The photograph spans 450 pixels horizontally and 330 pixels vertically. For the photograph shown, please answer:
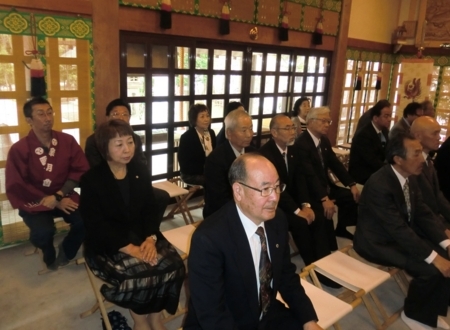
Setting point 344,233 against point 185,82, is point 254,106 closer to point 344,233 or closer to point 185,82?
point 185,82

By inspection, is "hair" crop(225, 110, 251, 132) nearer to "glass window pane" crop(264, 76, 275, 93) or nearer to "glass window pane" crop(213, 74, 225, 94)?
"glass window pane" crop(213, 74, 225, 94)

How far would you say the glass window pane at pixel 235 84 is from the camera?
534 cm

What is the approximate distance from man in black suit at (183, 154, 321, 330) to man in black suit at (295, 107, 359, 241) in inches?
72.9

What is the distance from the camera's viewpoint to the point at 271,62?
5832 millimetres

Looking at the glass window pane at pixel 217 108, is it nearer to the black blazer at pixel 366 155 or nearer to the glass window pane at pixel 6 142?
the black blazer at pixel 366 155

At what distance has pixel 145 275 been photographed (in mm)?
2385

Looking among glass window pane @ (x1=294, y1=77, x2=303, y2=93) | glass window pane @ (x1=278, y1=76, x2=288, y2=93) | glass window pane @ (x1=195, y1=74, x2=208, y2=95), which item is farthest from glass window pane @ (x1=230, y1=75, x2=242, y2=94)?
glass window pane @ (x1=294, y1=77, x2=303, y2=93)

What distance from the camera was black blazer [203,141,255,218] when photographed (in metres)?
3.11

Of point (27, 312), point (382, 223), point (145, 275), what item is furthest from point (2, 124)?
point (382, 223)

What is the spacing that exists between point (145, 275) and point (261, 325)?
84cm

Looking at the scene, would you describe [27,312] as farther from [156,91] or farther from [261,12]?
[261,12]

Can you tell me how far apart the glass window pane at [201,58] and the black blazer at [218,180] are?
6.48 feet

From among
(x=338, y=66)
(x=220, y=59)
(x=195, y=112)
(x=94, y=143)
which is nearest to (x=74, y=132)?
(x=94, y=143)

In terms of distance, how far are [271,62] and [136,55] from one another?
236cm
